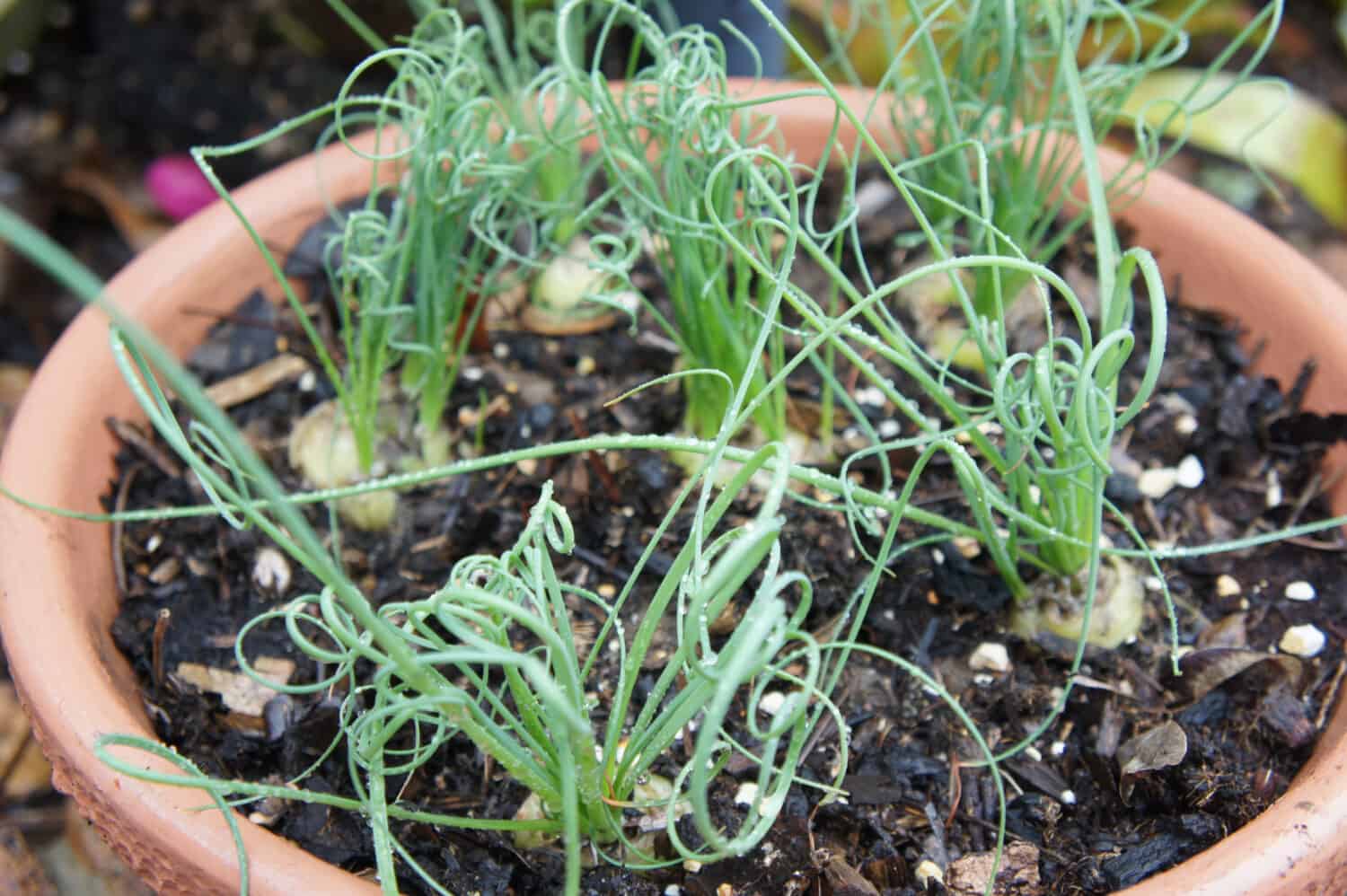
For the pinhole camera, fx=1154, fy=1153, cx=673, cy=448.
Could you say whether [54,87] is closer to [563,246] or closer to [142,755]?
[563,246]

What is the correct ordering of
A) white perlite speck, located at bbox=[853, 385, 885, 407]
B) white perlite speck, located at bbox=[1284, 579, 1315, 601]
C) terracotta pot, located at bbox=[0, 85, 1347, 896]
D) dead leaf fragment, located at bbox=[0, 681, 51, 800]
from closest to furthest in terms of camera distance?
terracotta pot, located at bbox=[0, 85, 1347, 896] → white perlite speck, located at bbox=[1284, 579, 1315, 601] → white perlite speck, located at bbox=[853, 385, 885, 407] → dead leaf fragment, located at bbox=[0, 681, 51, 800]

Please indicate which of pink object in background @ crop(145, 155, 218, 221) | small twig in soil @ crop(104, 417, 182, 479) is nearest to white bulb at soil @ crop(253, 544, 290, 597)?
small twig in soil @ crop(104, 417, 182, 479)

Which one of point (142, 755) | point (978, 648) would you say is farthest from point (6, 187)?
point (978, 648)

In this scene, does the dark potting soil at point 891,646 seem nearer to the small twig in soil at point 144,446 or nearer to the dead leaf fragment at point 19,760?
the small twig in soil at point 144,446

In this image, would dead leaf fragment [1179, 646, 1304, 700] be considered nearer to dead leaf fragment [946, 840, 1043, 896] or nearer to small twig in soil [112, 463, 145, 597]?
dead leaf fragment [946, 840, 1043, 896]

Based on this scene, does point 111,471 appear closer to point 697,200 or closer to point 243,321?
point 243,321

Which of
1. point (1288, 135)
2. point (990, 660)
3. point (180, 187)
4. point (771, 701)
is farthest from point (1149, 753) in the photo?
point (180, 187)
